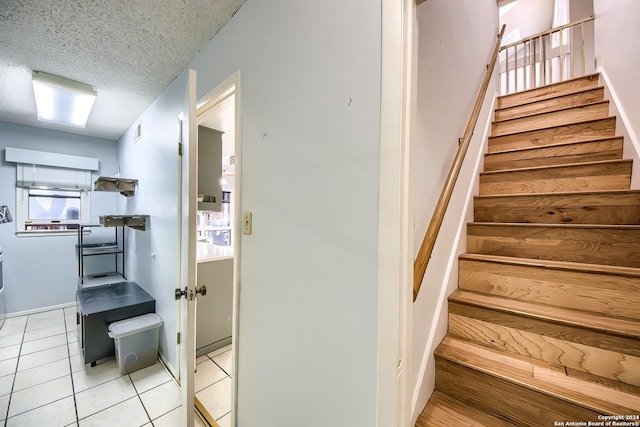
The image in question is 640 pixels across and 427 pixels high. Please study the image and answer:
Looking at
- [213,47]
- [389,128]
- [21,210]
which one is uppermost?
[213,47]

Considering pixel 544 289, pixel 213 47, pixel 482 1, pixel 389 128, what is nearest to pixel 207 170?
pixel 213 47

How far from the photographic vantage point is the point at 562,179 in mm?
1825

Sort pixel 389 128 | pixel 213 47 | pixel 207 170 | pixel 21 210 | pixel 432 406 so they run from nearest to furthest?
pixel 389 128 < pixel 432 406 < pixel 213 47 < pixel 207 170 < pixel 21 210

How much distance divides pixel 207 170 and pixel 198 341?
177cm

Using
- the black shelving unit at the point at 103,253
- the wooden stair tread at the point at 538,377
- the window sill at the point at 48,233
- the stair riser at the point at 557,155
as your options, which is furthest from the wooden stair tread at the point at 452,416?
the window sill at the point at 48,233

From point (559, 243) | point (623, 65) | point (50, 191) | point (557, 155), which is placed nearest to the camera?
point (559, 243)

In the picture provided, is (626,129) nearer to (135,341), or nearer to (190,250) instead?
(190,250)

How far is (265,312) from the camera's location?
3.95 feet

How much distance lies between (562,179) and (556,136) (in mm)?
670

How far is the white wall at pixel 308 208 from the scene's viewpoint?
2.67 ft

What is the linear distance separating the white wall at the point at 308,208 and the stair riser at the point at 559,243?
1417mm

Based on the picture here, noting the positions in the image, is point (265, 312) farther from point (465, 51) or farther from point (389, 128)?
point (465, 51)

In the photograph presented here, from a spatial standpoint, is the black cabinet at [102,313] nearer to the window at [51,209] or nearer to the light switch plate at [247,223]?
the window at [51,209]

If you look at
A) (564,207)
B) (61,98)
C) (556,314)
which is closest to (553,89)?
(564,207)
